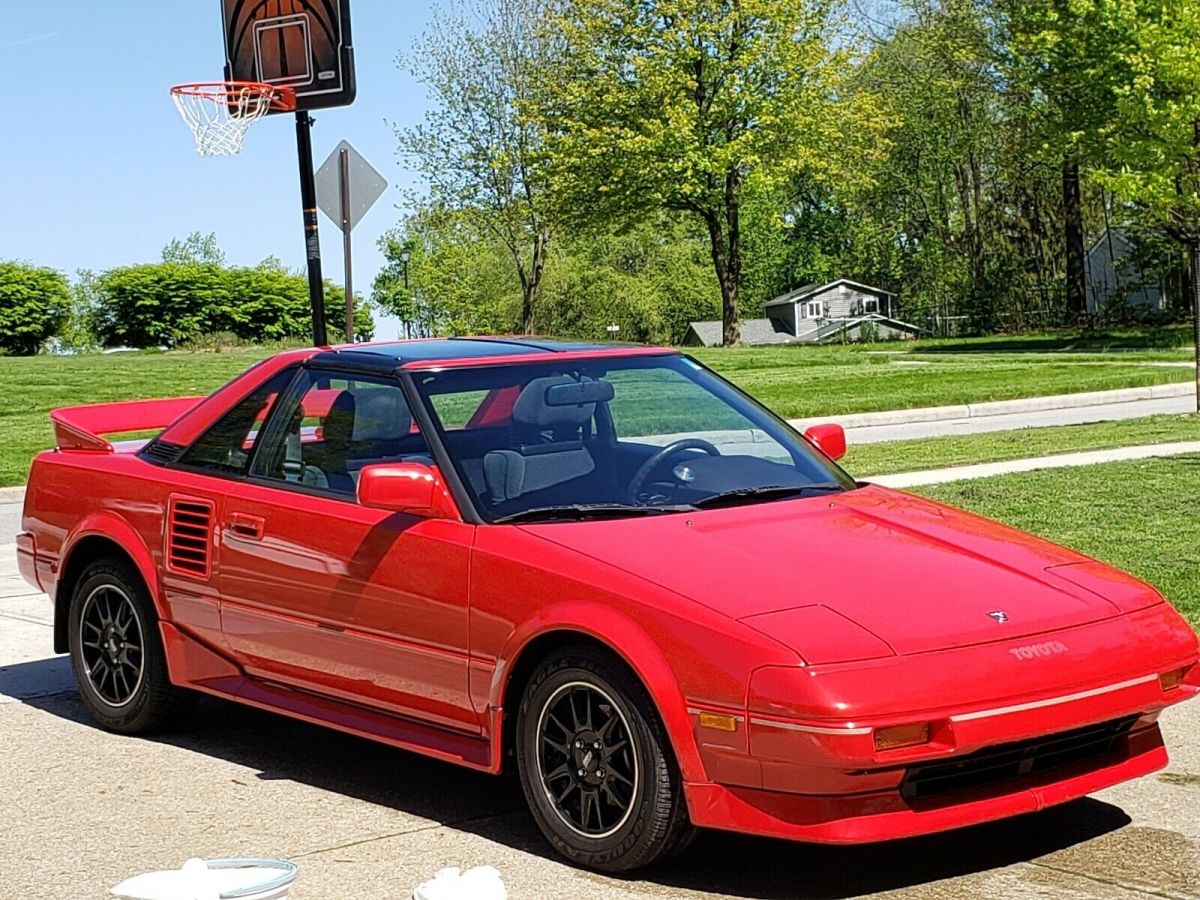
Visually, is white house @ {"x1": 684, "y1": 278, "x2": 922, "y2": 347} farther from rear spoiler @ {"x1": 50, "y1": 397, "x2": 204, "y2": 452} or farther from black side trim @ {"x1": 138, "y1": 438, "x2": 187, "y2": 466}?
black side trim @ {"x1": 138, "y1": 438, "x2": 187, "y2": 466}

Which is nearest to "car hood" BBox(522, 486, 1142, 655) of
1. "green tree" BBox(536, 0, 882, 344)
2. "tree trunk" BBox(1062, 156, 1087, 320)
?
"green tree" BBox(536, 0, 882, 344)

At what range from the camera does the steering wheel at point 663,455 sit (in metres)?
5.64

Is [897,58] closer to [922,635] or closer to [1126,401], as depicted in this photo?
[1126,401]

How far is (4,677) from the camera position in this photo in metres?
8.09

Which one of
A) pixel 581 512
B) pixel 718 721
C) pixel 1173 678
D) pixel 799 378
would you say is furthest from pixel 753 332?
pixel 718 721

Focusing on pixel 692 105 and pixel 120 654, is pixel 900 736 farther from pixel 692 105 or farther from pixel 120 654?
pixel 692 105

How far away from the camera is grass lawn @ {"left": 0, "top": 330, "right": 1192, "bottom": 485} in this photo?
25.5m

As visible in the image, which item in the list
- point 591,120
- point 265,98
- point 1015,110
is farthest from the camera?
point 1015,110

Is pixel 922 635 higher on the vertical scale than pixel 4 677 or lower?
higher

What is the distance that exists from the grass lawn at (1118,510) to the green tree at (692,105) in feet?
140

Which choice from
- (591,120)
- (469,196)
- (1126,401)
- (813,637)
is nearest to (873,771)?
(813,637)

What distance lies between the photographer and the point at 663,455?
19.0ft

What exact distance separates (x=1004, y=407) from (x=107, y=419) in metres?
19.1

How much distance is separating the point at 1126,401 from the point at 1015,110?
42248 millimetres
